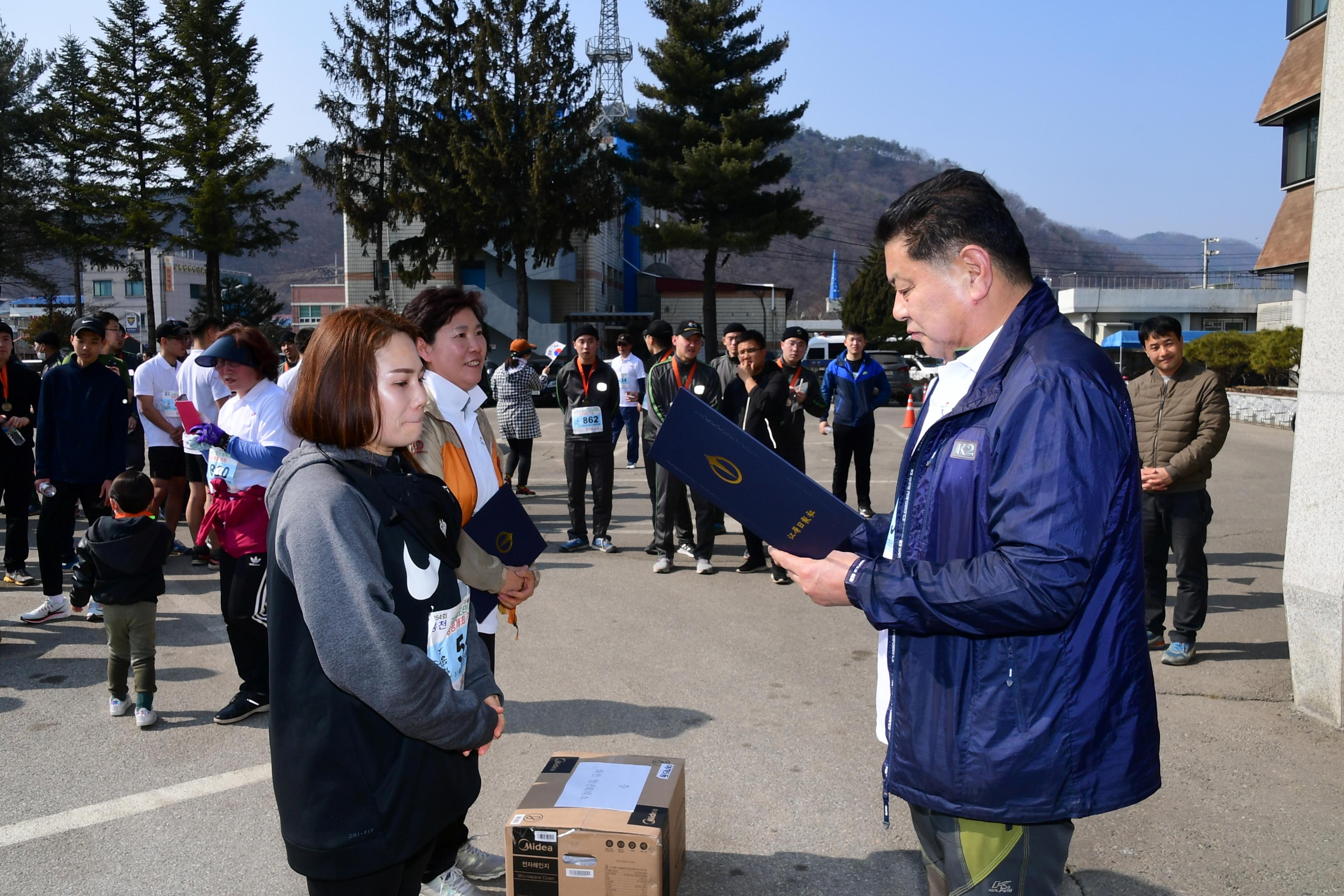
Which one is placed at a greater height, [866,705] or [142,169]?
[142,169]

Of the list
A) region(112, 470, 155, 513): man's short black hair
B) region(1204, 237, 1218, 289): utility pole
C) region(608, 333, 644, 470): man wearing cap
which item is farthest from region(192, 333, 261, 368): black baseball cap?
region(1204, 237, 1218, 289): utility pole

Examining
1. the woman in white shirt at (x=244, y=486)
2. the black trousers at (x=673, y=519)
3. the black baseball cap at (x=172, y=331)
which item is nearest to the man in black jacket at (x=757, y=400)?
the black trousers at (x=673, y=519)

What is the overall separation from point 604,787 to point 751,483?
1.43 metres

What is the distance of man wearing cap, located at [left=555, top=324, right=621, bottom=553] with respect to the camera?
9094mm

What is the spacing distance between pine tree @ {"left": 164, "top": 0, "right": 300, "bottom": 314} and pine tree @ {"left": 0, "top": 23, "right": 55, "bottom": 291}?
5133mm

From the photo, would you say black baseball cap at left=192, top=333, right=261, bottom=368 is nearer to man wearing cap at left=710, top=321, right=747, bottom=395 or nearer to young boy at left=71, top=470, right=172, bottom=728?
young boy at left=71, top=470, right=172, bottom=728

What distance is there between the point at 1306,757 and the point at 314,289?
357 ft

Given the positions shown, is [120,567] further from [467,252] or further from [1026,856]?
[467,252]

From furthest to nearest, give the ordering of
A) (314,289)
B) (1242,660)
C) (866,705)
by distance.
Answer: (314,289)
(1242,660)
(866,705)

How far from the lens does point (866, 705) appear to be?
5016 mm

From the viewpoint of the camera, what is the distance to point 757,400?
8.16 meters

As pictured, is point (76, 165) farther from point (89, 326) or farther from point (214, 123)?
point (89, 326)

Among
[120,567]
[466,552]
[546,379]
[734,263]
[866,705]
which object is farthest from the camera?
[734,263]

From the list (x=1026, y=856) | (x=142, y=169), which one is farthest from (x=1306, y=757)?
(x=142, y=169)
